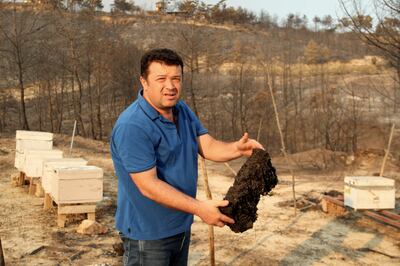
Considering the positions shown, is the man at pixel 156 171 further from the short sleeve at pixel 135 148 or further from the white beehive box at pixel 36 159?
the white beehive box at pixel 36 159

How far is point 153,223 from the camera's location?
2.45 meters

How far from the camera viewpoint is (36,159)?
9102 mm

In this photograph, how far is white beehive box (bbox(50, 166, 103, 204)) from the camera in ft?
23.0

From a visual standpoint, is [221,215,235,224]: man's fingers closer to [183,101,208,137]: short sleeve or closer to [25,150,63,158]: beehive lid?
[183,101,208,137]: short sleeve

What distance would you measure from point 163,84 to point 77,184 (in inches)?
198

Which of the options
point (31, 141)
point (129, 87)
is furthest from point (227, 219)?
point (129, 87)

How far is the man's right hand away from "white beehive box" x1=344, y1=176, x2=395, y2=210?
19.5 feet

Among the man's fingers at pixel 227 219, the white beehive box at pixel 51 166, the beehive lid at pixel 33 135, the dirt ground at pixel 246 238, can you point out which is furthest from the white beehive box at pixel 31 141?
the man's fingers at pixel 227 219

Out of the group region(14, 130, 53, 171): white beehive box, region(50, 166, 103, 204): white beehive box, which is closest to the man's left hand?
region(50, 166, 103, 204): white beehive box

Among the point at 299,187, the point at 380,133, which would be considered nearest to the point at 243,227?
the point at 299,187

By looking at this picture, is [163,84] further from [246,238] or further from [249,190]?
[246,238]

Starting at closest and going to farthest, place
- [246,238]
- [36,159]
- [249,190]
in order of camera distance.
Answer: [249,190] → [246,238] → [36,159]

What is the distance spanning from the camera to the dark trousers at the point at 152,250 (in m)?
2.48

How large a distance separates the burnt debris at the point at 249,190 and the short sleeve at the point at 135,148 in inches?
17.9
